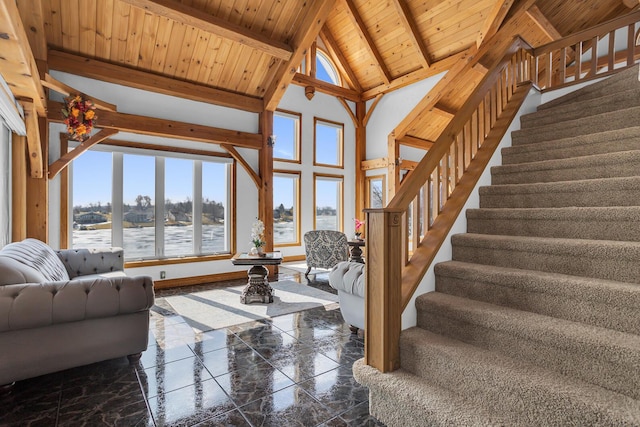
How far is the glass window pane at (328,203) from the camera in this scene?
28.2ft

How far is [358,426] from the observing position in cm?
185

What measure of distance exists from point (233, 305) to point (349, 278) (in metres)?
2.00

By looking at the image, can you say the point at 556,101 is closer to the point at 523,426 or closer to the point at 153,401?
the point at 523,426

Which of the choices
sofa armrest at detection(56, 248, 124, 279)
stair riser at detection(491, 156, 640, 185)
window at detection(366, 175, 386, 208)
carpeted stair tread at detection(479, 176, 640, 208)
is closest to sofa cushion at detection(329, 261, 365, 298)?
carpeted stair tread at detection(479, 176, 640, 208)

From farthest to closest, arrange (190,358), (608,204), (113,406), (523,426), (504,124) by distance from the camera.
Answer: (504,124) → (190,358) → (608,204) → (113,406) → (523,426)

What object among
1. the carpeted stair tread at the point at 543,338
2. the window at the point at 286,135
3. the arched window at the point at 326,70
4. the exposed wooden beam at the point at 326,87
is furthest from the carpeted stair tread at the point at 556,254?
the arched window at the point at 326,70

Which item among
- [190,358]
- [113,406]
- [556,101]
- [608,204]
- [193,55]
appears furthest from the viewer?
[193,55]

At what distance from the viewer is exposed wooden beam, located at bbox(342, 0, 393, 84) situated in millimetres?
7199

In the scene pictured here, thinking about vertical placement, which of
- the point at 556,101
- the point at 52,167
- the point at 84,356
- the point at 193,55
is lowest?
the point at 84,356

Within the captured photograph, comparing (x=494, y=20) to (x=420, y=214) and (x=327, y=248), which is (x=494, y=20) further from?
(x=420, y=214)

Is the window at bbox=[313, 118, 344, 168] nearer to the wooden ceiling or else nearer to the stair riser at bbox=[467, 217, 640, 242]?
the wooden ceiling

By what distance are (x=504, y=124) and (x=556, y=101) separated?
3.79 feet

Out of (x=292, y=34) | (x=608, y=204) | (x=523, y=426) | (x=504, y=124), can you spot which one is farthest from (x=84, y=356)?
(x=292, y=34)

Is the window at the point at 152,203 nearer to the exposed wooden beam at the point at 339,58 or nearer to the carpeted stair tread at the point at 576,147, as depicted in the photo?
the carpeted stair tread at the point at 576,147
